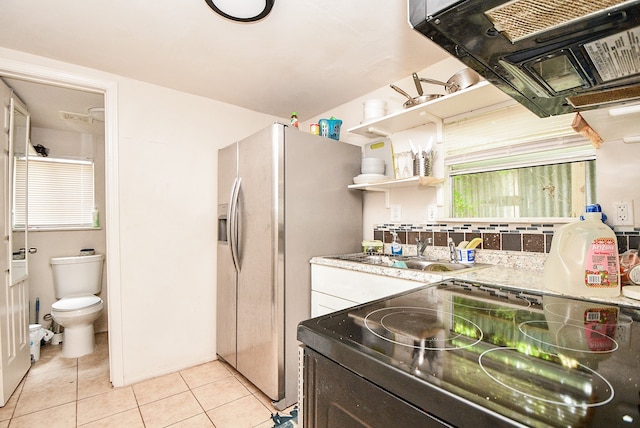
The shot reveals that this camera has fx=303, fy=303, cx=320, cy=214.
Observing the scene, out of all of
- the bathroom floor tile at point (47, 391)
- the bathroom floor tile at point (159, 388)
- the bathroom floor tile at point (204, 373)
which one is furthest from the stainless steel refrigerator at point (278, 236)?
the bathroom floor tile at point (47, 391)

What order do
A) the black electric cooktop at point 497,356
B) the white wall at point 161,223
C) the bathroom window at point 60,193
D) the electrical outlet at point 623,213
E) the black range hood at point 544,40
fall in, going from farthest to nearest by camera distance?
1. the bathroom window at point 60,193
2. the white wall at point 161,223
3. the electrical outlet at point 623,213
4. the black range hood at point 544,40
5. the black electric cooktop at point 497,356

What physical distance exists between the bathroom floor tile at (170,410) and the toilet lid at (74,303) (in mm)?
1256

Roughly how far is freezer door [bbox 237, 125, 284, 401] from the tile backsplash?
957 millimetres

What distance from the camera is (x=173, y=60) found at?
202 centimetres

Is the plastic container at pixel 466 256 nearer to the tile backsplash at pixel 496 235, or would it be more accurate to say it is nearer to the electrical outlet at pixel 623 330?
the tile backsplash at pixel 496 235

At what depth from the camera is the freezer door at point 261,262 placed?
6.26ft

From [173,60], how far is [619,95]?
2276mm

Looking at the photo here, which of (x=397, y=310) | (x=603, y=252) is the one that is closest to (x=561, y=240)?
(x=603, y=252)

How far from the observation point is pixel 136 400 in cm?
200

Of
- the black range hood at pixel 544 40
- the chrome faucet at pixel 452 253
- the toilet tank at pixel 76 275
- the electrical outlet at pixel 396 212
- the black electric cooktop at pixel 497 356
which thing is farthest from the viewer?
the toilet tank at pixel 76 275

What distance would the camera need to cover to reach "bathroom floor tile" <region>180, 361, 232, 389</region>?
2244 millimetres

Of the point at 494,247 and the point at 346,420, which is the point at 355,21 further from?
the point at 346,420

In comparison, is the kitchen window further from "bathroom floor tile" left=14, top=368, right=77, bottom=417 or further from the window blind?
"bathroom floor tile" left=14, top=368, right=77, bottom=417

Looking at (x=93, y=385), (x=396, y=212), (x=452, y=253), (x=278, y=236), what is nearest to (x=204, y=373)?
(x=93, y=385)
